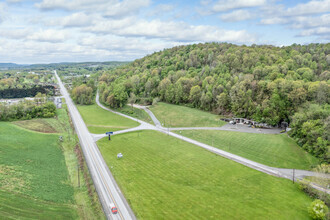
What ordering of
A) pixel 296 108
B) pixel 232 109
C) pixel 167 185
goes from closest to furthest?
pixel 167 185 → pixel 296 108 → pixel 232 109

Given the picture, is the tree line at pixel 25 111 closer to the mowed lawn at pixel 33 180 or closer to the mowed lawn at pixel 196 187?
the mowed lawn at pixel 33 180

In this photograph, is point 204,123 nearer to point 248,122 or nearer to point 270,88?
point 248,122

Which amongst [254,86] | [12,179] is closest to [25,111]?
[12,179]

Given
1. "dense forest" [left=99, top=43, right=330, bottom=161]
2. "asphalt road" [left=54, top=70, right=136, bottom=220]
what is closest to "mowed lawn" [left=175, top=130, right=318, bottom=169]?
"dense forest" [left=99, top=43, right=330, bottom=161]

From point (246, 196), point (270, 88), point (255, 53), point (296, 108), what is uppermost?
point (255, 53)

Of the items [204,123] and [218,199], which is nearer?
[218,199]

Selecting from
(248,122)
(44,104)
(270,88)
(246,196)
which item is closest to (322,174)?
(246,196)

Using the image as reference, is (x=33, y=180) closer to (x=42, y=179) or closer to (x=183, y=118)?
(x=42, y=179)
